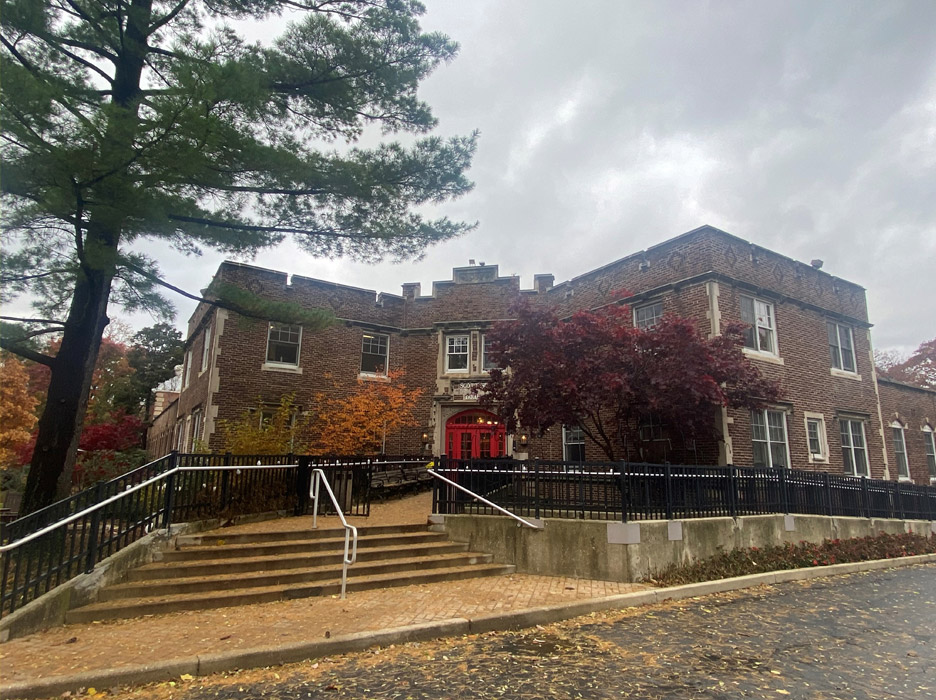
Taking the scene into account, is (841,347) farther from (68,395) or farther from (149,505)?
(68,395)

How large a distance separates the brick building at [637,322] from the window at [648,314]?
0.14 ft

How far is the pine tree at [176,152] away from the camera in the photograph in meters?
6.64

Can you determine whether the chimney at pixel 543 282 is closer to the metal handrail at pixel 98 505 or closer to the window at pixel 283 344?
the window at pixel 283 344

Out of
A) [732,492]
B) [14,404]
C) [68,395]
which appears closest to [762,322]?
[732,492]

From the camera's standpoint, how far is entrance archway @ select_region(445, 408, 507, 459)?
1823 cm

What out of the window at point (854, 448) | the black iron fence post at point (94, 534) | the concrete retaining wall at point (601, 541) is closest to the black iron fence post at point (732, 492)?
the concrete retaining wall at point (601, 541)

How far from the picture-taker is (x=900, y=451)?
19.0m

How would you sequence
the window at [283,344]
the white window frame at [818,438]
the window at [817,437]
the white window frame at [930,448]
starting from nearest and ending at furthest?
the white window frame at [818,438] → the window at [817,437] → the window at [283,344] → the white window frame at [930,448]

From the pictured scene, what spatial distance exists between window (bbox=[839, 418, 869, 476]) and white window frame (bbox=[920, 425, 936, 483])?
5190 millimetres

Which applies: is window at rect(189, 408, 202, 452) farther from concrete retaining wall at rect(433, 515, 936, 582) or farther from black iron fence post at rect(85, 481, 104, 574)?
black iron fence post at rect(85, 481, 104, 574)

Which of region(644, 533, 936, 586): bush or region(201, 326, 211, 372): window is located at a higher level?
region(201, 326, 211, 372): window

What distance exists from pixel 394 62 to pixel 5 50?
5.80m

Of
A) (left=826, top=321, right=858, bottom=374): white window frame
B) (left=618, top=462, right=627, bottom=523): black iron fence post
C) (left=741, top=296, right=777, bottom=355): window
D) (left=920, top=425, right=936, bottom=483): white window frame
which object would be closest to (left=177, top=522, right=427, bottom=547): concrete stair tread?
(left=618, top=462, right=627, bottom=523): black iron fence post

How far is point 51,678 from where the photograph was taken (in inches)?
173
